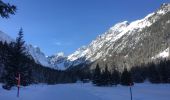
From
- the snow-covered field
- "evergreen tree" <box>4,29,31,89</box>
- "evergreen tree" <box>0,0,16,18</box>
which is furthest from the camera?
"evergreen tree" <box>4,29,31,89</box>

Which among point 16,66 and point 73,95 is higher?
point 16,66

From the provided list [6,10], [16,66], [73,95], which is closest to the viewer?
[6,10]

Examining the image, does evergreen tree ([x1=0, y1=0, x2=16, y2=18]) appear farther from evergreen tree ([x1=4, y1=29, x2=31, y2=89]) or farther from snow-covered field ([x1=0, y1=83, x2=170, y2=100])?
evergreen tree ([x1=4, y1=29, x2=31, y2=89])

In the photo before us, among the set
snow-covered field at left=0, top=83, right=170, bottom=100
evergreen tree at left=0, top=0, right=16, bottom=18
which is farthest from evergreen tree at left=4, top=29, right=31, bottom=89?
evergreen tree at left=0, top=0, right=16, bottom=18

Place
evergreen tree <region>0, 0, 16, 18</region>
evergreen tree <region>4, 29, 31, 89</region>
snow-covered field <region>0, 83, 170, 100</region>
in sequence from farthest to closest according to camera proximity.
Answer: evergreen tree <region>4, 29, 31, 89</region> < snow-covered field <region>0, 83, 170, 100</region> < evergreen tree <region>0, 0, 16, 18</region>

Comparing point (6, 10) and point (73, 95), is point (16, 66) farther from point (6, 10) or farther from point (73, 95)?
point (6, 10)

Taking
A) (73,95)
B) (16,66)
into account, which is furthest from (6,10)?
(16,66)

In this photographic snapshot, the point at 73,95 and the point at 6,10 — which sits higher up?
the point at 6,10

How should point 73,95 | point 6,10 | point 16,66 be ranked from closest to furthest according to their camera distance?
1. point 6,10
2. point 73,95
3. point 16,66

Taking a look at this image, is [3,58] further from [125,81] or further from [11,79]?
[125,81]

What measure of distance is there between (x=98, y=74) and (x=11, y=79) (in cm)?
5764

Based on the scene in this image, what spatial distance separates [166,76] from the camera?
118m

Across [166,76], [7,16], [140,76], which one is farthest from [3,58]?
[140,76]

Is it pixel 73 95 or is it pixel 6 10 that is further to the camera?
pixel 73 95
